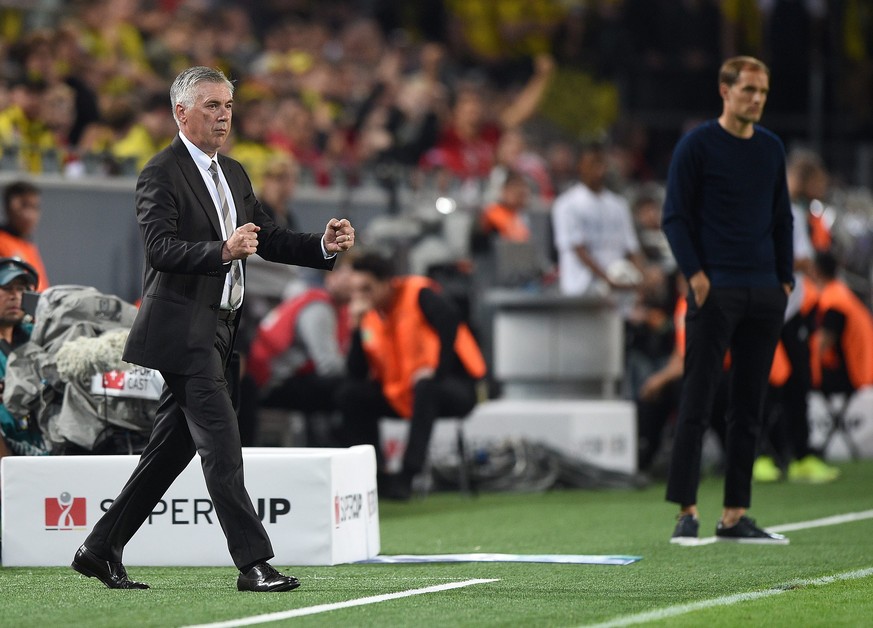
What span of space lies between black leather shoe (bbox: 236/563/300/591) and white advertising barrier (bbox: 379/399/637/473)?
18.4 ft

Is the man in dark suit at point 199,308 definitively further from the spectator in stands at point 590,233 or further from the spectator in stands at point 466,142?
the spectator in stands at point 466,142

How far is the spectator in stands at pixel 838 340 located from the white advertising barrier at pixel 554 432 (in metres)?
2.24

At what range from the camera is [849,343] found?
1327 cm

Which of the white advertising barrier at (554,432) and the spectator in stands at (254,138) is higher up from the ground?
the spectator in stands at (254,138)

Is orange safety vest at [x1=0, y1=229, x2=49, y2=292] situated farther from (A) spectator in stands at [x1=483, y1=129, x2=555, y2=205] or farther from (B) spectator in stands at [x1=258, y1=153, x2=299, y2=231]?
(A) spectator in stands at [x1=483, y1=129, x2=555, y2=205]

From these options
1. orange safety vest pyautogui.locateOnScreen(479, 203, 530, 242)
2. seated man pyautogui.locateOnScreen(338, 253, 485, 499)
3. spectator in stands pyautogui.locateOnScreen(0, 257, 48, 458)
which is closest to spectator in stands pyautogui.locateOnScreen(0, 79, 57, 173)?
seated man pyautogui.locateOnScreen(338, 253, 485, 499)

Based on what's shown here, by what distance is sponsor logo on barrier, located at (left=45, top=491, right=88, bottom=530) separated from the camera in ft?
23.6

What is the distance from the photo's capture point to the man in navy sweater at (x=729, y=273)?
762 cm

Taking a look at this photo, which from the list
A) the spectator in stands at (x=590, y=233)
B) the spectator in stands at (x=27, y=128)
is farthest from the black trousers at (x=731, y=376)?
the spectator in stands at (x=27, y=128)

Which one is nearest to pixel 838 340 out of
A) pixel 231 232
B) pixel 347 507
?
pixel 347 507

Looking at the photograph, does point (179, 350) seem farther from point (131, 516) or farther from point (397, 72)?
point (397, 72)

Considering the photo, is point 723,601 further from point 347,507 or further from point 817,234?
point 817,234

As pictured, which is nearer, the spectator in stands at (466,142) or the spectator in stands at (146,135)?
the spectator in stands at (146,135)

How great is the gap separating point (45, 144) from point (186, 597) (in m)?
7.41
